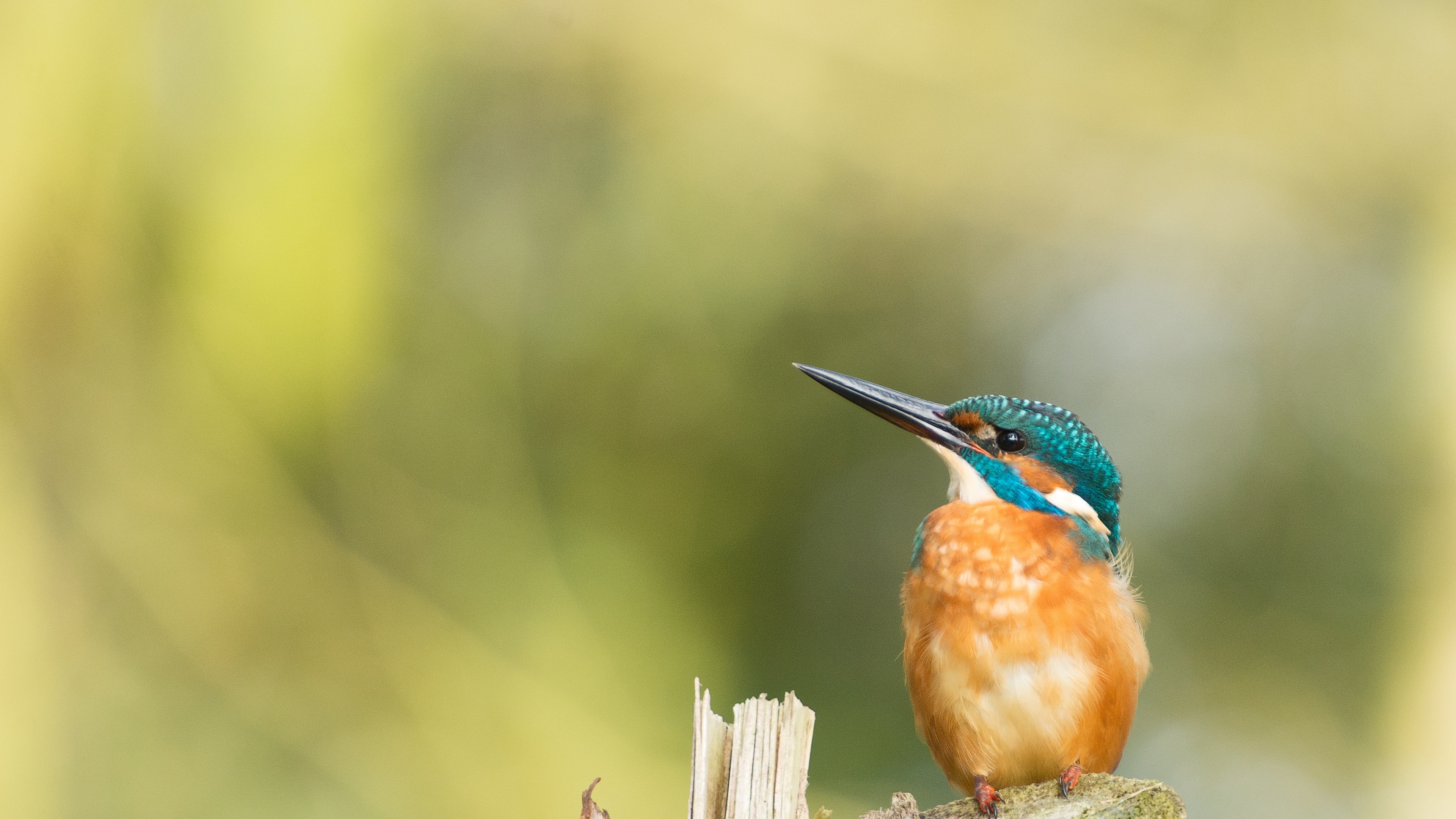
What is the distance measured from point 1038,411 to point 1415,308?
2.22 metres

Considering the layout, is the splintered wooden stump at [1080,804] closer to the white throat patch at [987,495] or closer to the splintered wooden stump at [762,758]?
the splintered wooden stump at [762,758]

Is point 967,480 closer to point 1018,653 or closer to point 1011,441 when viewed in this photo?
point 1011,441

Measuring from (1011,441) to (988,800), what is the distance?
1.98ft

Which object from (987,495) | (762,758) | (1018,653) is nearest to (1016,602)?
(1018,653)

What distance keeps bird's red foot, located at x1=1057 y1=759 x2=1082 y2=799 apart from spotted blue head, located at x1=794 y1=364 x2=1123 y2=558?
440 millimetres

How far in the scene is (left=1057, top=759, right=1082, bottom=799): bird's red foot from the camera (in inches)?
52.2

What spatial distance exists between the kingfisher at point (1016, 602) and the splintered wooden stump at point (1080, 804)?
0.50 feet

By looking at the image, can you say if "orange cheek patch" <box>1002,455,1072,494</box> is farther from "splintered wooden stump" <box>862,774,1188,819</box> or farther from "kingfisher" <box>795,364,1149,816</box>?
"splintered wooden stump" <box>862,774,1188,819</box>

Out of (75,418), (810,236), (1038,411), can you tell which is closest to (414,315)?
(75,418)

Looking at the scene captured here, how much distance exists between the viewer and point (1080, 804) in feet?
4.13

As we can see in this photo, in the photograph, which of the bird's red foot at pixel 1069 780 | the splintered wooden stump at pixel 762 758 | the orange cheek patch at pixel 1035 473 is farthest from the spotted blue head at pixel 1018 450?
the splintered wooden stump at pixel 762 758

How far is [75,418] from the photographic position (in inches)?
136

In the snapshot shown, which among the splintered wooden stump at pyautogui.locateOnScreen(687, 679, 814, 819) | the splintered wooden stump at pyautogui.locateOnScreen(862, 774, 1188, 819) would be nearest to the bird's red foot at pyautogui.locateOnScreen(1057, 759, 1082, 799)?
the splintered wooden stump at pyautogui.locateOnScreen(862, 774, 1188, 819)

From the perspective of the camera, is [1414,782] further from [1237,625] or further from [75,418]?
[75,418]
